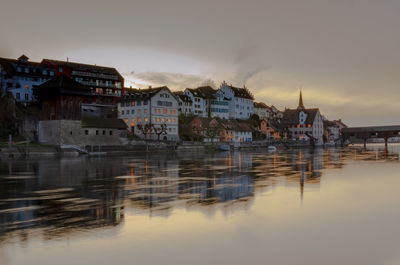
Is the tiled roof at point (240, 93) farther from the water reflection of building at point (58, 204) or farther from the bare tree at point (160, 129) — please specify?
the water reflection of building at point (58, 204)

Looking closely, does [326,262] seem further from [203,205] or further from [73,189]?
[73,189]

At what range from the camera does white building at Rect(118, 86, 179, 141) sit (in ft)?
300

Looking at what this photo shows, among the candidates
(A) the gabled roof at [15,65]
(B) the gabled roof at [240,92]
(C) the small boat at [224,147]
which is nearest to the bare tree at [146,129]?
(C) the small boat at [224,147]

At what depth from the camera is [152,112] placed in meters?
91.6

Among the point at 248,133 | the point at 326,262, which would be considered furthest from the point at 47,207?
the point at 248,133

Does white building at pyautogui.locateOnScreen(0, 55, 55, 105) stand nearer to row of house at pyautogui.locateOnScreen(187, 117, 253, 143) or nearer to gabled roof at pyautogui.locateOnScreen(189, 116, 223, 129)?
row of house at pyautogui.locateOnScreen(187, 117, 253, 143)

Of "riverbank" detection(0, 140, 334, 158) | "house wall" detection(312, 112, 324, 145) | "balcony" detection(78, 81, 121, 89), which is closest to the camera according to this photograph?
"riverbank" detection(0, 140, 334, 158)

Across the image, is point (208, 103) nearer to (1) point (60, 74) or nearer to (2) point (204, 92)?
(2) point (204, 92)

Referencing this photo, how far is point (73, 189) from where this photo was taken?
22297mm

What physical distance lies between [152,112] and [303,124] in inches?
3023

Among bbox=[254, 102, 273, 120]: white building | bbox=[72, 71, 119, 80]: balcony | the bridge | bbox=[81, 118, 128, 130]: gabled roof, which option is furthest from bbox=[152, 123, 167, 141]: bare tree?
the bridge

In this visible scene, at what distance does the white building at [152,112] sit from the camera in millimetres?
91438

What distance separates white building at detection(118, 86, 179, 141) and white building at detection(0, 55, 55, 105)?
2081 cm

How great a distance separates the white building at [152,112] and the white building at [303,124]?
65.0 meters
